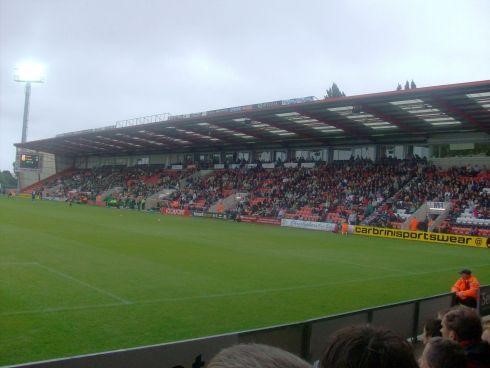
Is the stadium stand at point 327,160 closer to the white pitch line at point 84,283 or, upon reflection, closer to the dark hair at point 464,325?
the white pitch line at point 84,283

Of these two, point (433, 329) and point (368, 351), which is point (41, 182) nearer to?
point (433, 329)

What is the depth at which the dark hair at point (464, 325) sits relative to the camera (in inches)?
158

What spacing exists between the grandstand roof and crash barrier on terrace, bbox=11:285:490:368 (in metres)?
20.9

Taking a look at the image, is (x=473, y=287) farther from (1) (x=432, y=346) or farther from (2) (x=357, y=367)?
(2) (x=357, y=367)

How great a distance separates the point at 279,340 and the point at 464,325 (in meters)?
2.84

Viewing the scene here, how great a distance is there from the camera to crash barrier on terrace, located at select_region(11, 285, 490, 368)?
15.6 feet

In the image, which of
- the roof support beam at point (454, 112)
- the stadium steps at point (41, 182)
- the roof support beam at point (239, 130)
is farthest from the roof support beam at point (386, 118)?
the stadium steps at point (41, 182)

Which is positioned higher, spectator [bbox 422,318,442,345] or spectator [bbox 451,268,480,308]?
spectator [bbox 422,318,442,345]

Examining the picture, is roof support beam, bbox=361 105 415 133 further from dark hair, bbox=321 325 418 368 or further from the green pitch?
dark hair, bbox=321 325 418 368

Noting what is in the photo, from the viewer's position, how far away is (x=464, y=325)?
13.3ft

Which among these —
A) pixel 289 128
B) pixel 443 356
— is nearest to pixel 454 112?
pixel 289 128

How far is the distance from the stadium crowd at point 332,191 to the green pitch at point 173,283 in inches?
417

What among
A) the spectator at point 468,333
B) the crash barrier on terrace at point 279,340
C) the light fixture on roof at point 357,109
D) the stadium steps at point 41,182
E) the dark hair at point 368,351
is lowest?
the crash barrier on terrace at point 279,340

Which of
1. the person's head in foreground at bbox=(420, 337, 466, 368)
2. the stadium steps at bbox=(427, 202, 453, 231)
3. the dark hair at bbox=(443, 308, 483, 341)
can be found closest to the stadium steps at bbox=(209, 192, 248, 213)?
the stadium steps at bbox=(427, 202, 453, 231)
